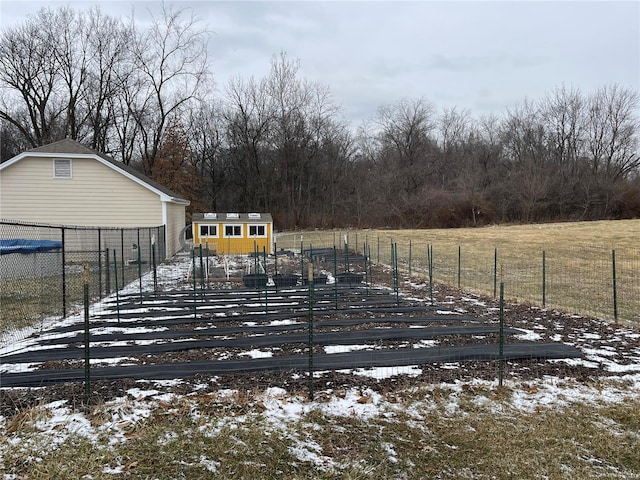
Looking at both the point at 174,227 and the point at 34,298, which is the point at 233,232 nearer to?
the point at 174,227

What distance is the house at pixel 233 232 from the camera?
2236 cm

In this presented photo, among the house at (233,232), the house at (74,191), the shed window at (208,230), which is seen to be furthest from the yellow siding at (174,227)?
the house at (74,191)

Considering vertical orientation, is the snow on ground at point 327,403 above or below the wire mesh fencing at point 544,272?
below

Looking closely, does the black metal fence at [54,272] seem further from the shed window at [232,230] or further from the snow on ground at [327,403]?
the shed window at [232,230]

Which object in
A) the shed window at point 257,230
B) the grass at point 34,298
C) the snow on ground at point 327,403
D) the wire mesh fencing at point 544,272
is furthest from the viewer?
the shed window at point 257,230

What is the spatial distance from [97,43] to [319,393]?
3521 cm

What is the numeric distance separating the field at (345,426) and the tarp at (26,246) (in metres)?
9.50

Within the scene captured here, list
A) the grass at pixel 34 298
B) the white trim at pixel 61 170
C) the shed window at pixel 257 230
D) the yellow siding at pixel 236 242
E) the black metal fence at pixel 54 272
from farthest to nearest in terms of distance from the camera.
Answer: the shed window at pixel 257 230, the yellow siding at pixel 236 242, the white trim at pixel 61 170, the black metal fence at pixel 54 272, the grass at pixel 34 298

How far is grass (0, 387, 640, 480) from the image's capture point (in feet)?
11.1

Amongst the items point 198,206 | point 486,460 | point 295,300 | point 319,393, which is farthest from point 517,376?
point 198,206

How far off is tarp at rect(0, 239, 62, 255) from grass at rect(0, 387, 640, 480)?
36.9ft

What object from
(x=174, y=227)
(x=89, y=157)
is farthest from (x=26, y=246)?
(x=174, y=227)

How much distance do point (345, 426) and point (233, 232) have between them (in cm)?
1921

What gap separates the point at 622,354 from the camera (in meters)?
6.33
